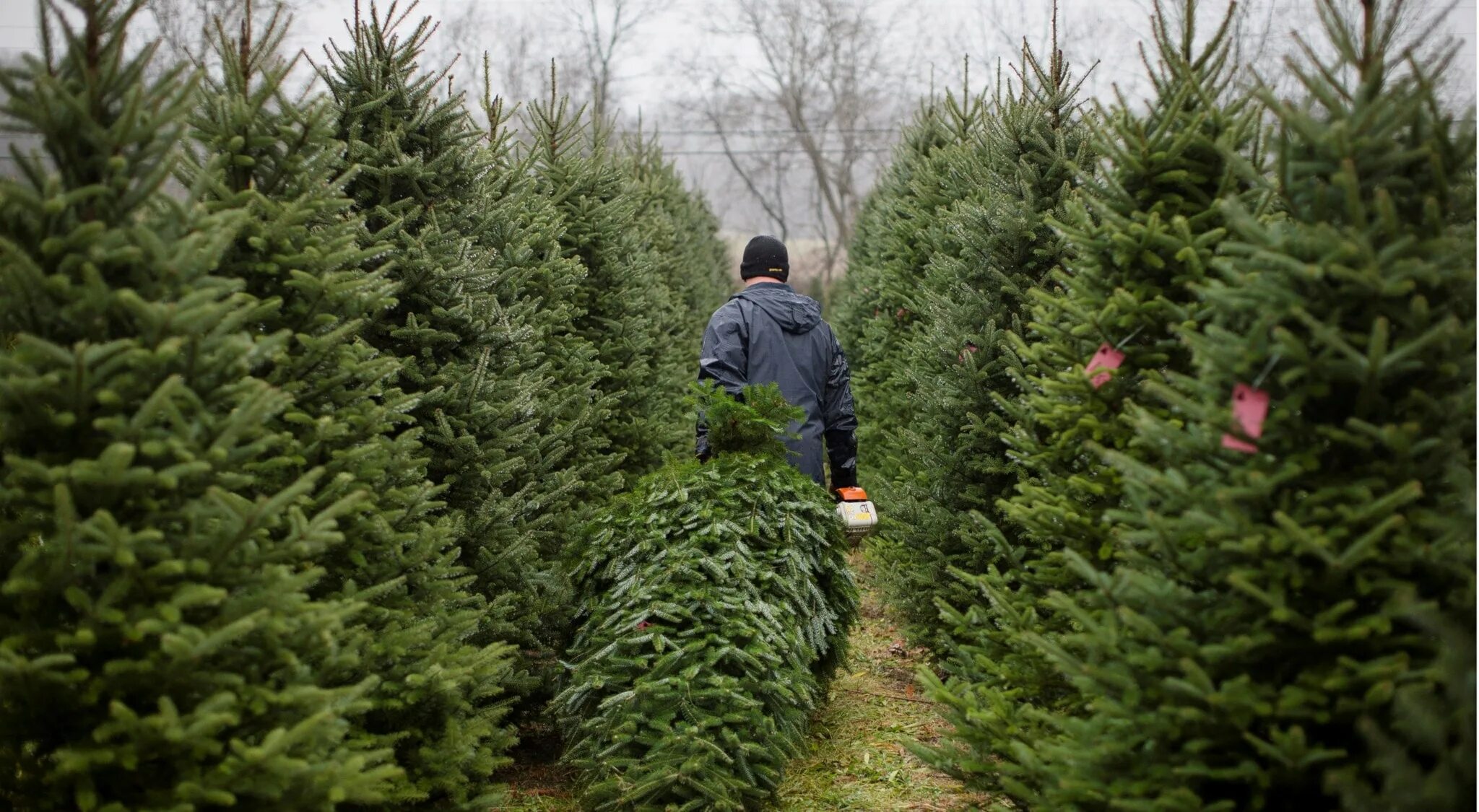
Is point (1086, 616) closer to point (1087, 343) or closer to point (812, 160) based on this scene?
point (1087, 343)

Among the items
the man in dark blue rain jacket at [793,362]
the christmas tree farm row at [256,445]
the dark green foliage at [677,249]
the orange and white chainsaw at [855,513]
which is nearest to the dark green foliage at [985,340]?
the orange and white chainsaw at [855,513]

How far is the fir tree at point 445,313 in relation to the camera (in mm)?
4551

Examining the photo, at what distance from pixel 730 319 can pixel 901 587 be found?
1.87 meters

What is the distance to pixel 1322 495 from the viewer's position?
2.47 m

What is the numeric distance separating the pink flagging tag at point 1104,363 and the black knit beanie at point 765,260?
10.1 ft

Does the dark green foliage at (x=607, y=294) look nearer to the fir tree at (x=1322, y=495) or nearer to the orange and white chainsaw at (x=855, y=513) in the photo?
the orange and white chainsaw at (x=855, y=513)

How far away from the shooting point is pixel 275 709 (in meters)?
2.80

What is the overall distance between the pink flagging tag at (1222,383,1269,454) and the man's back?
3.35 m

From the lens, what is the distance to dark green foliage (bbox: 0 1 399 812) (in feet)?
8.34

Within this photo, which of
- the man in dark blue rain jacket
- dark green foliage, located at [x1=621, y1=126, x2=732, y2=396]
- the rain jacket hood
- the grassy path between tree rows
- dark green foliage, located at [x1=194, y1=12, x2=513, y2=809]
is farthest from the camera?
dark green foliage, located at [x1=621, y1=126, x2=732, y2=396]

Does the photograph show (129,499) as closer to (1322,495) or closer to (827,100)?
(1322,495)

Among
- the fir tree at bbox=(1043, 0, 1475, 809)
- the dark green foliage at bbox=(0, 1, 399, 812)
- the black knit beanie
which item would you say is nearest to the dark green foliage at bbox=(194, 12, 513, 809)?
the dark green foliage at bbox=(0, 1, 399, 812)

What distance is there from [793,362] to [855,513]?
1.10 meters

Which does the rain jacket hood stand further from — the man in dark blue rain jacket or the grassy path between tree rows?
the grassy path between tree rows
